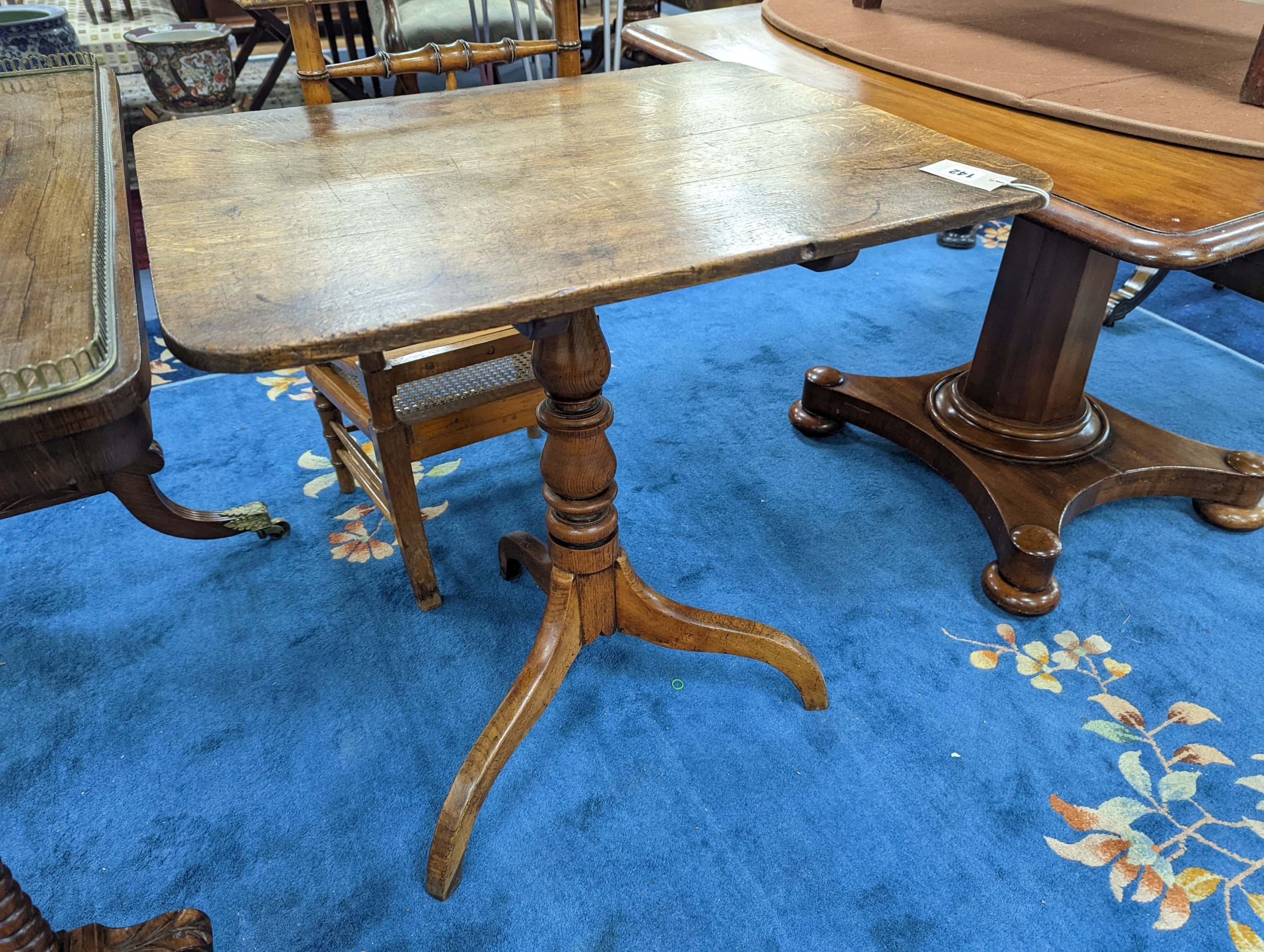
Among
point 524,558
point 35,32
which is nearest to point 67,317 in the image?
point 524,558

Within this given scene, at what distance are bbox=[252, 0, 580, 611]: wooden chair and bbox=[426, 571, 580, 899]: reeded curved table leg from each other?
32cm

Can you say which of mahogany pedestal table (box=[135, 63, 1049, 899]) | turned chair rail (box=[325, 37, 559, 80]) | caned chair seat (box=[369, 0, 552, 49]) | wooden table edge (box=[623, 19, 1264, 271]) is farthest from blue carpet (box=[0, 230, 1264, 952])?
caned chair seat (box=[369, 0, 552, 49])

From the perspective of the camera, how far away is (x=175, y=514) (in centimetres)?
144

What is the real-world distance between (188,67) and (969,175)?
9.08 feet

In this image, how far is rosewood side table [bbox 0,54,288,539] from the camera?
63cm

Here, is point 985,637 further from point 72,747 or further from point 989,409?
point 72,747

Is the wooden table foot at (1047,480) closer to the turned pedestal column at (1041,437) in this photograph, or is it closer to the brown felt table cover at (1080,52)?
the turned pedestal column at (1041,437)

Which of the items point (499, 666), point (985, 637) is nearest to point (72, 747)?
point (499, 666)

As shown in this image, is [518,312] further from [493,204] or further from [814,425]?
[814,425]

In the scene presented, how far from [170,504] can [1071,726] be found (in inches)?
60.0

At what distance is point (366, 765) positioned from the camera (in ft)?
4.02

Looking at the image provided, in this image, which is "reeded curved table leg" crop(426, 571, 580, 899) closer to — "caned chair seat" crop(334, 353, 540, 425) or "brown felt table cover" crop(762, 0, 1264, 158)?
"caned chair seat" crop(334, 353, 540, 425)

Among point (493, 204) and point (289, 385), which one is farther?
point (289, 385)

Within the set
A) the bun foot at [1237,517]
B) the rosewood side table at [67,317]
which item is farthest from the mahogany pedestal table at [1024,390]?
the rosewood side table at [67,317]
